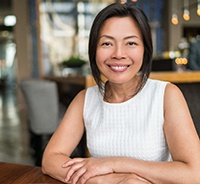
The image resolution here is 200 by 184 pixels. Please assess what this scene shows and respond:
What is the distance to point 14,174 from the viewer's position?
3.19 feet

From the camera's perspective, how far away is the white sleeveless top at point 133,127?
1.05 m

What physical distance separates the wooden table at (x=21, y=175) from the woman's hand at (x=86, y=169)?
0.06 m

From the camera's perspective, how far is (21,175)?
3.15 feet

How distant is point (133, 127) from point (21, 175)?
400 millimetres

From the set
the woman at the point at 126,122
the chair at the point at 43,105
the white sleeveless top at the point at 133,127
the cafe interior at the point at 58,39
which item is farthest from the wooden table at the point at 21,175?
the cafe interior at the point at 58,39

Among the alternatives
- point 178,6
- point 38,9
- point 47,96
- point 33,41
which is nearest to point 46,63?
point 33,41

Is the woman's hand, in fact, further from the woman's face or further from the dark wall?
the dark wall

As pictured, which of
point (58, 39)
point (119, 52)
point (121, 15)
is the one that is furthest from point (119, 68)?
point (58, 39)

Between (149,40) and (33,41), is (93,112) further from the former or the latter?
(33,41)

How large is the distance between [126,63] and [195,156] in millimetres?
362

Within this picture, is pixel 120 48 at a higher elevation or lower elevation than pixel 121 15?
lower

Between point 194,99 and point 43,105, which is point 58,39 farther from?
point 194,99

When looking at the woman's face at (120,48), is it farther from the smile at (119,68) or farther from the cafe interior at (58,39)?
the cafe interior at (58,39)

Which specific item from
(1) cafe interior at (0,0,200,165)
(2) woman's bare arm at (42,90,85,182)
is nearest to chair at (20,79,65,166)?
(1) cafe interior at (0,0,200,165)
